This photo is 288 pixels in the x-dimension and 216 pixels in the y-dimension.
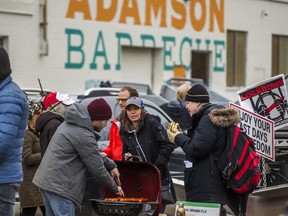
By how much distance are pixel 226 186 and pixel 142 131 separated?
1.34m

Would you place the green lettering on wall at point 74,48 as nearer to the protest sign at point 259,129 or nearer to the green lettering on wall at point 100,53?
the green lettering on wall at point 100,53

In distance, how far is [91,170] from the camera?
7078 mm

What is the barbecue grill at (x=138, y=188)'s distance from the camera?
727 centimetres

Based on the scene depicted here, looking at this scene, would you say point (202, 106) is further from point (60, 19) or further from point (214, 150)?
point (60, 19)

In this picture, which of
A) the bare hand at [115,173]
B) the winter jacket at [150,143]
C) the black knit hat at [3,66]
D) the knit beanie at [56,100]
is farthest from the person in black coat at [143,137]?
the black knit hat at [3,66]

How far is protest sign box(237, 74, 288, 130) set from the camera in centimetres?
943

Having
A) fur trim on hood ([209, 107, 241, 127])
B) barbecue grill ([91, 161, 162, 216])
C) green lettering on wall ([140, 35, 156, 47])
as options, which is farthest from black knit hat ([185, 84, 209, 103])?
green lettering on wall ([140, 35, 156, 47])

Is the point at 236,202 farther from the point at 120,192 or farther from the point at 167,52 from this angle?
the point at 167,52

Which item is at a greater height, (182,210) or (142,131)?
(142,131)

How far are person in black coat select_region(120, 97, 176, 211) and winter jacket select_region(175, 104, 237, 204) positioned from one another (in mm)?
892

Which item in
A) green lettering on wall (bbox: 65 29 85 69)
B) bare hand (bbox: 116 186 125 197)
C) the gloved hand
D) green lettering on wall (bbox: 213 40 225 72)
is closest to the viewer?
bare hand (bbox: 116 186 125 197)

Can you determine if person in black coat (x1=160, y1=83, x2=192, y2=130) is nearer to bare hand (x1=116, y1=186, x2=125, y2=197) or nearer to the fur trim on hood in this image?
the fur trim on hood

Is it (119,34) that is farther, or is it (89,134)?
(119,34)

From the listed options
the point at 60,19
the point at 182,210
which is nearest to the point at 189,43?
the point at 60,19
